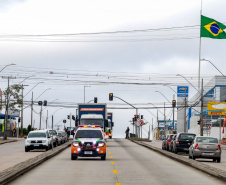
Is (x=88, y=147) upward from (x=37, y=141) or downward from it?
upward

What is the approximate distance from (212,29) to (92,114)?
12894 mm

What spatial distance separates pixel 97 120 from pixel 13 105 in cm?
3072

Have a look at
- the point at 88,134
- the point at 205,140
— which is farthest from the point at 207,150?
the point at 88,134

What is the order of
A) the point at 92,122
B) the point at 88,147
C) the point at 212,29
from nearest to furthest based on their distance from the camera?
the point at 88,147, the point at 212,29, the point at 92,122

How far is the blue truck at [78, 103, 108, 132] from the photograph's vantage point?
52.6m

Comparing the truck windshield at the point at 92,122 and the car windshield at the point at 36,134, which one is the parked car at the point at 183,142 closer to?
the truck windshield at the point at 92,122

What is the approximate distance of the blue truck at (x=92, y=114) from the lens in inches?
2071

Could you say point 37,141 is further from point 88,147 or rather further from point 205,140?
point 205,140

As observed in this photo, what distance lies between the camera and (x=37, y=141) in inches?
1773

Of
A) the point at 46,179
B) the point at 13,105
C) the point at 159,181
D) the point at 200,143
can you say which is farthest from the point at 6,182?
the point at 13,105

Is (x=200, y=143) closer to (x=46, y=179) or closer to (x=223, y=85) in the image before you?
(x=46, y=179)

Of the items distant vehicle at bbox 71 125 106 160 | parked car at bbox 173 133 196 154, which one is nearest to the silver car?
distant vehicle at bbox 71 125 106 160

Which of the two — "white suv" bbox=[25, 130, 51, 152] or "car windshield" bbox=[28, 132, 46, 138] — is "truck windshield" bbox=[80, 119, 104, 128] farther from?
"car windshield" bbox=[28, 132, 46, 138]

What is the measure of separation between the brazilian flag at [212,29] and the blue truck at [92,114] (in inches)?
446
